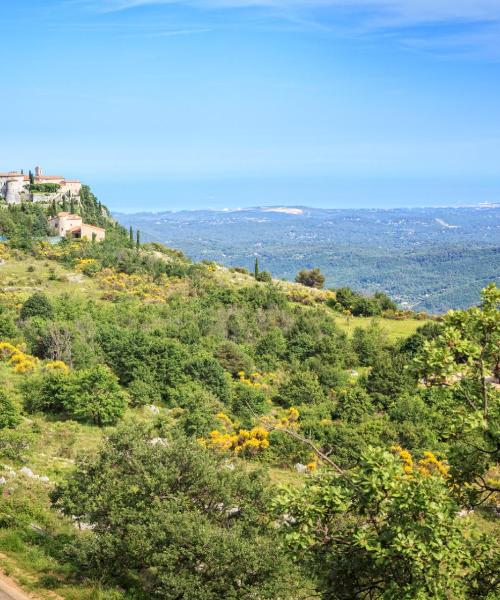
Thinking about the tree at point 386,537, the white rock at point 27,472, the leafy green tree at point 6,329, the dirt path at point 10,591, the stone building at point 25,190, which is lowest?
the white rock at point 27,472

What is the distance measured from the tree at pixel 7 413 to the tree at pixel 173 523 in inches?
415

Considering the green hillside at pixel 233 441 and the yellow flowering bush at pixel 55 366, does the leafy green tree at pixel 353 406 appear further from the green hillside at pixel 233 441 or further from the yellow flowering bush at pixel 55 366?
the yellow flowering bush at pixel 55 366

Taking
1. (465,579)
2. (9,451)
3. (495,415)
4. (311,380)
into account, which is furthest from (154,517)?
(311,380)

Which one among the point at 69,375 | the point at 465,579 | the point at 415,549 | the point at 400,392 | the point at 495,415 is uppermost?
the point at 495,415

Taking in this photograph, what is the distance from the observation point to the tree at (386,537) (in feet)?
24.6

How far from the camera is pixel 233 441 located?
29625mm

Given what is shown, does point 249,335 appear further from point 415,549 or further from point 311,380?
point 415,549

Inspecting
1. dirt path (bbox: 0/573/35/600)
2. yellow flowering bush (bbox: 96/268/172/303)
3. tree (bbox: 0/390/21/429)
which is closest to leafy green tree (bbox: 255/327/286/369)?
yellow flowering bush (bbox: 96/268/172/303)

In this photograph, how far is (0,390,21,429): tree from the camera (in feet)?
79.2

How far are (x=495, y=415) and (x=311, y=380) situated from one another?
3283cm

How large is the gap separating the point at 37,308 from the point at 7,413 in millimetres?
22904

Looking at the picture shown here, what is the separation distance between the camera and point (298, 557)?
8.26 meters

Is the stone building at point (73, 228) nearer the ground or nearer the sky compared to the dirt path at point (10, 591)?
nearer the sky

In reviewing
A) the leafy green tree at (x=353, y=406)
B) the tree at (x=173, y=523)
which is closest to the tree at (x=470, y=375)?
the tree at (x=173, y=523)
